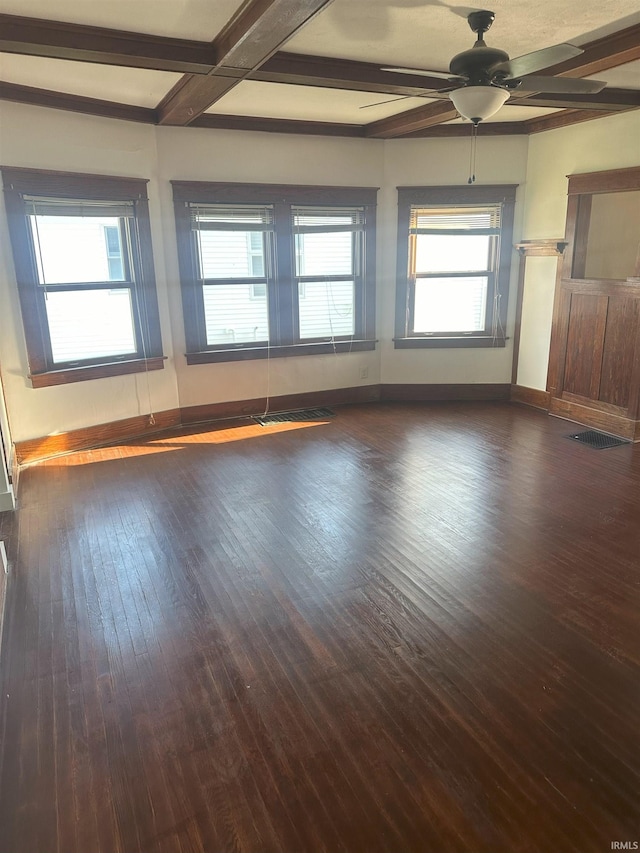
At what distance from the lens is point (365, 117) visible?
17.6ft

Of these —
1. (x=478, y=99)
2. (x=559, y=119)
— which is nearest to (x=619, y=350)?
(x=559, y=119)

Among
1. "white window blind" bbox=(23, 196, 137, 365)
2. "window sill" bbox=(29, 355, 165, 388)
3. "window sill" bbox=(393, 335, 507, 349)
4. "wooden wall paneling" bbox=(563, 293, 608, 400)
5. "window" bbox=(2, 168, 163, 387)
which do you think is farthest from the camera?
"window sill" bbox=(393, 335, 507, 349)

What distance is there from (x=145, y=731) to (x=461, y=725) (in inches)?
45.8

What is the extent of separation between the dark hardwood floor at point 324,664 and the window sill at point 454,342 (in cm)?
232

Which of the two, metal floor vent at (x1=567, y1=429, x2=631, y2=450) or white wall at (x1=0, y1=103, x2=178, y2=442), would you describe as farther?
metal floor vent at (x1=567, y1=429, x2=631, y2=450)

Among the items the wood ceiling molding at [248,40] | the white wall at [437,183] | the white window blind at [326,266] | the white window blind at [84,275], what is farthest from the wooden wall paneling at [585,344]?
the white window blind at [84,275]

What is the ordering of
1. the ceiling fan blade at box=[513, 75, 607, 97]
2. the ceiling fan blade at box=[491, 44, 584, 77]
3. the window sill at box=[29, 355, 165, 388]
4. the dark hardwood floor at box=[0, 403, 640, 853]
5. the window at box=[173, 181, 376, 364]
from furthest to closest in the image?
the window at box=[173, 181, 376, 364] < the window sill at box=[29, 355, 165, 388] < the ceiling fan blade at box=[513, 75, 607, 97] < the ceiling fan blade at box=[491, 44, 584, 77] < the dark hardwood floor at box=[0, 403, 640, 853]

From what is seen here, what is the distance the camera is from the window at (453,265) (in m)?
6.04

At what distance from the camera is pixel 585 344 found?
18.2ft

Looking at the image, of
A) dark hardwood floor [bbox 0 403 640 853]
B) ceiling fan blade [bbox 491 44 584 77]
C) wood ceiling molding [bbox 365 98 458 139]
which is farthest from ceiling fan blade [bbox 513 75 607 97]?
dark hardwood floor [bbox 0 403 640 853]

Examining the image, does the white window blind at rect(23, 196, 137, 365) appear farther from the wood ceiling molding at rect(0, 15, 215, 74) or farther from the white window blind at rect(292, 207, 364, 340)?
the white window blind at rect(292, 207, 364, 340)

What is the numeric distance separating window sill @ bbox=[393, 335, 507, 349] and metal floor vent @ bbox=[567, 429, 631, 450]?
1.47 metres

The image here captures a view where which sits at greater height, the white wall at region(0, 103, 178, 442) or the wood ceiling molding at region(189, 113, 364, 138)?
the wood ceiling molding at region(189, 113, 364, 138)

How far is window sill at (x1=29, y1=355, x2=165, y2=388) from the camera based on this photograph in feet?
15.8
